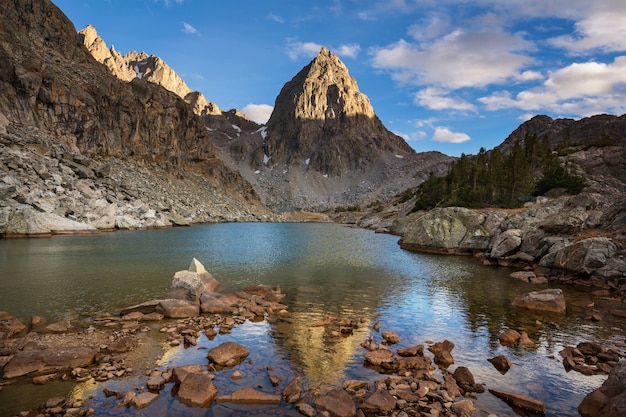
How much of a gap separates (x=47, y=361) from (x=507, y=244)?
1767 inches

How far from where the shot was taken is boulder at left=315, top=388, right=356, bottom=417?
10637 millimetres

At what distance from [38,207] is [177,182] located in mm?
85518

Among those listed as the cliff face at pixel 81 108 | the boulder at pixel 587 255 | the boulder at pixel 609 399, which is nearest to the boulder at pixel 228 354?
the boulder at pixel 609 399

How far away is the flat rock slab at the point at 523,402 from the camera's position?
37.2 ft

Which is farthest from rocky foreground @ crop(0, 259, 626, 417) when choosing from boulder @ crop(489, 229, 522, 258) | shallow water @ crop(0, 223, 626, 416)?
boulder @ crop(489, 229, 522, 258)

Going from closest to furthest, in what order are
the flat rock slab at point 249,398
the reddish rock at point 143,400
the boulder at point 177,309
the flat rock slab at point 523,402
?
1. the reddish rock at point 143,400
2. the flat rock slab at point 249,398
3. the flat rock slab at point 523,402
4. the boulder at point 177,309

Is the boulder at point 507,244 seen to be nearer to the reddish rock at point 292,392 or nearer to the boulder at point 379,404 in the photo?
the boulder at point 379,404

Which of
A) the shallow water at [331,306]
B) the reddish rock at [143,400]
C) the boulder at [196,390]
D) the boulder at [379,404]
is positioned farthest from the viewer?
the shallow water at [331,306]

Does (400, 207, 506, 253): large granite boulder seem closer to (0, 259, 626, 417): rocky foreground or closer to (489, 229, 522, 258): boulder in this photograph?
(489, 229, 522, 258): boulder

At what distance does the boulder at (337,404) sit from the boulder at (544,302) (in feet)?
57.6

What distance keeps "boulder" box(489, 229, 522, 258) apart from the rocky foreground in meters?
27.8

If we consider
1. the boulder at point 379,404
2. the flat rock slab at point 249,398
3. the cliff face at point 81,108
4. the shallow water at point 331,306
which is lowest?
the shallow water at point 331,306

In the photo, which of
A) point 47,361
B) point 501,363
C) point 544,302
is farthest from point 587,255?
point 47,361

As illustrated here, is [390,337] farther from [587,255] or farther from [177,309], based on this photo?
[587,255]
